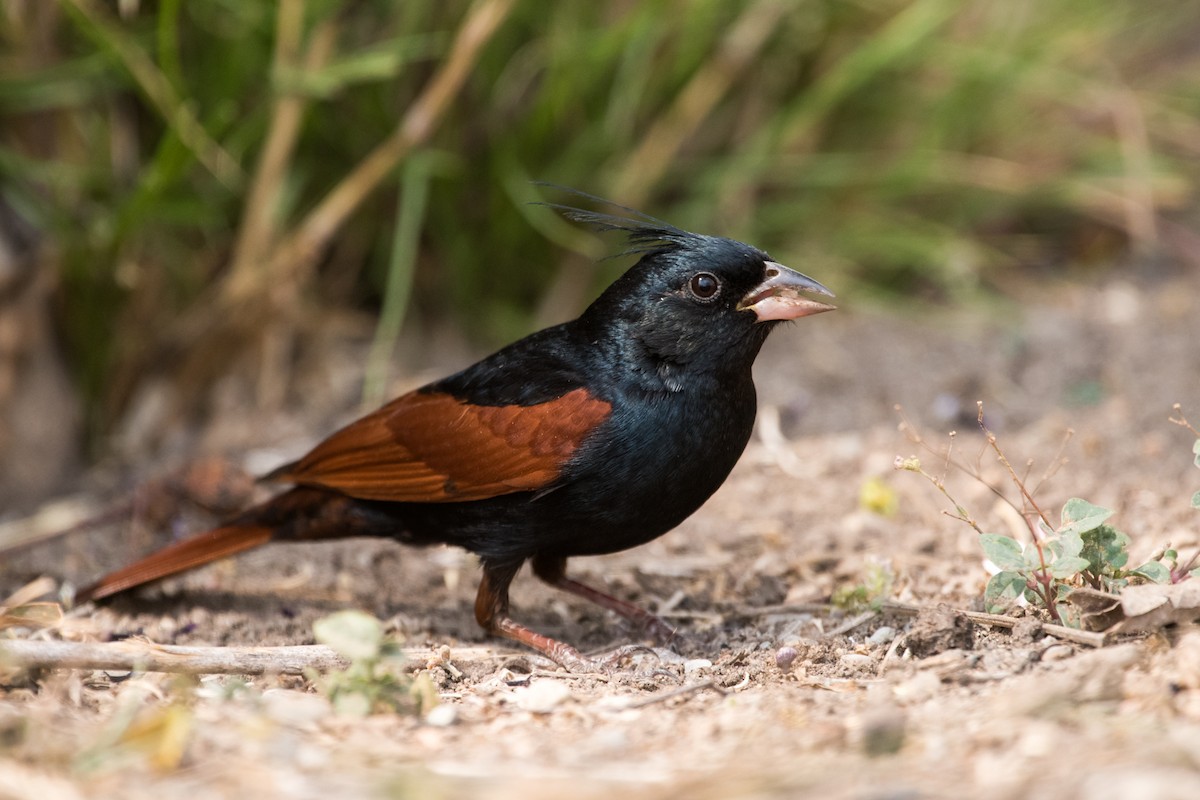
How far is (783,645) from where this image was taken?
3.21m

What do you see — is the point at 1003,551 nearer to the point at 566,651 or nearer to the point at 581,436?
the point at 581,436

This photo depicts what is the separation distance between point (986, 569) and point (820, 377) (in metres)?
2.35

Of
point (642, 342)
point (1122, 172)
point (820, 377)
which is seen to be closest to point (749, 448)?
point (820, 377)

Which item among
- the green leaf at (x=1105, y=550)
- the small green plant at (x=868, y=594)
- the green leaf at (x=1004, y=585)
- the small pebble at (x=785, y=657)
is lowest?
the small pebble at (x=785, y=657)

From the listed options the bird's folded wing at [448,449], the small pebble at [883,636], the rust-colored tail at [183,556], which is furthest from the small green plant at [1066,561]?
the rust-colored tail at [183,556]

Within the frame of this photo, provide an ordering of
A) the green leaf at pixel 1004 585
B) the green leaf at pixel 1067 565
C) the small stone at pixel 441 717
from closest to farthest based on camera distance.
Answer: the small stone at pixel 441 717
the green leaf at pixel 1067 565
the green leaf at pixel 1004 585

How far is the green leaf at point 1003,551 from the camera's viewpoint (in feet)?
9.09

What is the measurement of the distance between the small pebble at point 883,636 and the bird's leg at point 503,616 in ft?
2.48

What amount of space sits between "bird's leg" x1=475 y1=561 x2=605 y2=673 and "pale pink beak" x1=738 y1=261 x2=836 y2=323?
3.07ft

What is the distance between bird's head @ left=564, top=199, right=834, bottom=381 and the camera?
3.42m

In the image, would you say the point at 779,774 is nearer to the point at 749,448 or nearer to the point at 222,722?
the point at 222,722

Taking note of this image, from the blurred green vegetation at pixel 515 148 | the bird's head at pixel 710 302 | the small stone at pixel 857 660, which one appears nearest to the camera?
the small stone at pixel 857 660

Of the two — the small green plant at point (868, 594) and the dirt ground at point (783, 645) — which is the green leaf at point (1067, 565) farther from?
the small green plant at point (868, 594)

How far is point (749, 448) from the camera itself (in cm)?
503
